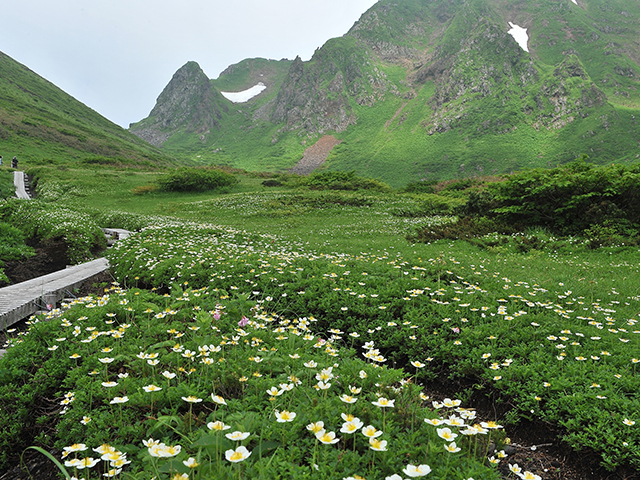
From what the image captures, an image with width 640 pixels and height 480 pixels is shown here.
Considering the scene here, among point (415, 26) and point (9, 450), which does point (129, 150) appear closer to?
point (9, 450)

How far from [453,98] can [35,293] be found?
435 feet

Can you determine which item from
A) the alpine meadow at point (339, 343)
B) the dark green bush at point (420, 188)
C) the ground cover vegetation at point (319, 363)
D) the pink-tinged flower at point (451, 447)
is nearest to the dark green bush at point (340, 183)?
the dark green bush at point (420, 188)

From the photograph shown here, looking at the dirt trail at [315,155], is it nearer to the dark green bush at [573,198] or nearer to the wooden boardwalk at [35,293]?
the dark green bush at [573,198]

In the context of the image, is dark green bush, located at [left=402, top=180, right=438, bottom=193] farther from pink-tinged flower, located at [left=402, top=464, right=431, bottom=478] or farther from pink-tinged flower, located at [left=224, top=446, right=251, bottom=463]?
pink-tinged flower, located at [left=224, top=446, right=251, bottom=463]

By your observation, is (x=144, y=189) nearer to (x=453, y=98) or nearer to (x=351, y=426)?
(x=351, y=426)

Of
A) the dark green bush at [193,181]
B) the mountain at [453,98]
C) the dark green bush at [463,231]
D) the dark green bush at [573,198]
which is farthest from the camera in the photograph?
the mountain at [453,98]

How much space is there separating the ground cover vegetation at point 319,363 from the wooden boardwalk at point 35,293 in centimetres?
102

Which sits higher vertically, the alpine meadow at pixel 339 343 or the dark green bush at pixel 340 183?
the dark green bush at pixel 340 183

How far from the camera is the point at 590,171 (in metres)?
12.7

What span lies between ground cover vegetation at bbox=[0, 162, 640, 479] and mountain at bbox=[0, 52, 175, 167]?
6213 cm

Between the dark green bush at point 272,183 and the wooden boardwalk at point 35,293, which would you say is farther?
the dark green bush at point 272,183

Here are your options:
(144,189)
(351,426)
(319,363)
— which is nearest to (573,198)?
(319,363)

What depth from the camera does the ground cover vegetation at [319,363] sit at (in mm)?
2182

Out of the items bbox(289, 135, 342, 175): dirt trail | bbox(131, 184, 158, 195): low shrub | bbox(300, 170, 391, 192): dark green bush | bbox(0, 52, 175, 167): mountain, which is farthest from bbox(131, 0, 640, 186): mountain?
Result: bbox(131, 184, 158, 195): low shrub
